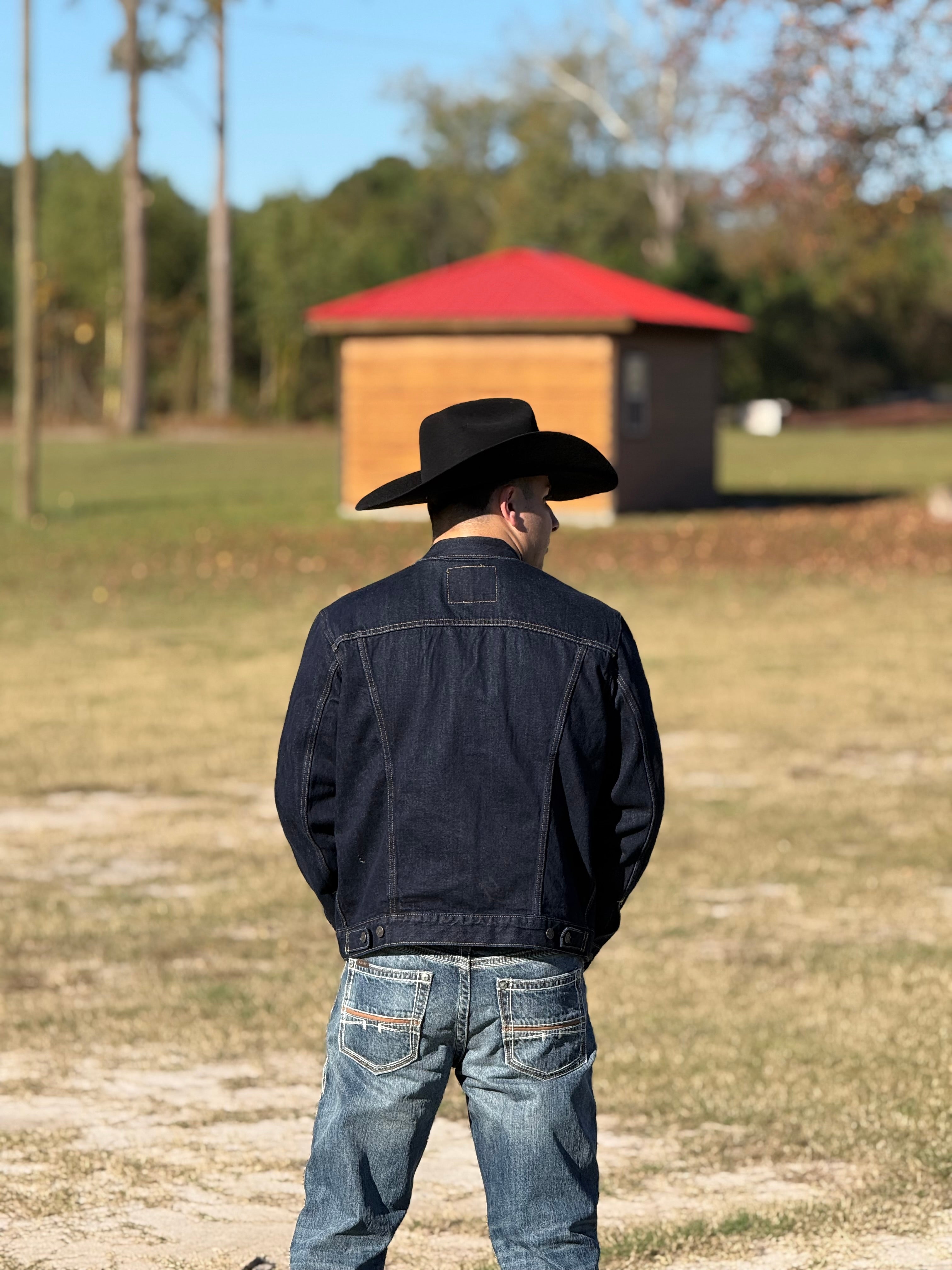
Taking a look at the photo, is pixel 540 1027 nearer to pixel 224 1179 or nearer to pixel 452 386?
pixel 224 1179

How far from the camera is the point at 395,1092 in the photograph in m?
2.83

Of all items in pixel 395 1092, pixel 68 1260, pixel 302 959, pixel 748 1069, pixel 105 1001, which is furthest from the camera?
pixel 302 959

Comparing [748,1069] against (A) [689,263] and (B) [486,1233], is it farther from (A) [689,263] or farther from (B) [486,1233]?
(A) [689,263]

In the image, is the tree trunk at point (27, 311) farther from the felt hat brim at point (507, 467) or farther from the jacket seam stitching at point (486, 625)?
the jacket seam stitching at point (486, 625)

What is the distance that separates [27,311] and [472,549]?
79.2 ft

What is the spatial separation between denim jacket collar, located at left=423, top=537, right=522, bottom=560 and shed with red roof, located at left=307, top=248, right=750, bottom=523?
23565 millimetres

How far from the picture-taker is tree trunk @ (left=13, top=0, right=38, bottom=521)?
24.0 m

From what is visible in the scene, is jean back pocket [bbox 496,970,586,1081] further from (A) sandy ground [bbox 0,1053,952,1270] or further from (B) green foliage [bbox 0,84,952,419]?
(B) green foliage [bbox 0,84,952,419]

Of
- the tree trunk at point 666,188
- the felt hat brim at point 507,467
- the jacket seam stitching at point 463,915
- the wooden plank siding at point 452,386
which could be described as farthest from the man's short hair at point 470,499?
the tree trunk at point 666,188

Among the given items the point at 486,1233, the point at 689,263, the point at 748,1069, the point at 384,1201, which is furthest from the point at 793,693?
the point at 689,263

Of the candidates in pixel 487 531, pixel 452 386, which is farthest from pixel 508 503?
pixel 452 386

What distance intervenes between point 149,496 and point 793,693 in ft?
67.9

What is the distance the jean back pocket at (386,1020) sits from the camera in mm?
2801

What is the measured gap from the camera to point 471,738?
9.21ft
